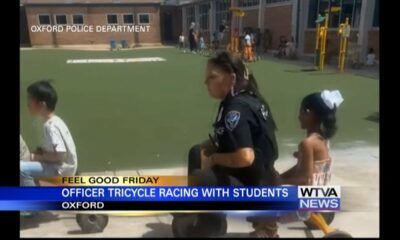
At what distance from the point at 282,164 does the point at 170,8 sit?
106 ft

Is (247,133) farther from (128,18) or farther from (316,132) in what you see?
(128,18)

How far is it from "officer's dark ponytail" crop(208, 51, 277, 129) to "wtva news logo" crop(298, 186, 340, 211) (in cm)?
73

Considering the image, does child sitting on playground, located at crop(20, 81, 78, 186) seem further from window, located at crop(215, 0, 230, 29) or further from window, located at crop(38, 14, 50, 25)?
window, located at crop(38, 14, 50, 25)

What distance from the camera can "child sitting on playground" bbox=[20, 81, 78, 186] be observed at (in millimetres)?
3111

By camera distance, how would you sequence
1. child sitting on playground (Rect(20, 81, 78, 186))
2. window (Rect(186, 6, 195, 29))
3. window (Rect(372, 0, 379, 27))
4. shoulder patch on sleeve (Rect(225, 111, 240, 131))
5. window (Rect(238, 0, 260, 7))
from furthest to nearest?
window (Rect(186, 6, 195, 29)) → window (Rect(238, 0, 260, 7)) → window (Rect(372, 0, 379, 27)) → child sitting on playground (Rect(20, 81, 78, 186)) → shoulder patch on sleeve (Rect(225, 111, 240, 131))

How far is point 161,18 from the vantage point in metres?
34.9

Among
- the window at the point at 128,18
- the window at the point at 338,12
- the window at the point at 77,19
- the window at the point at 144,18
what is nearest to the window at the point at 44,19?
the window at the point at 77,19

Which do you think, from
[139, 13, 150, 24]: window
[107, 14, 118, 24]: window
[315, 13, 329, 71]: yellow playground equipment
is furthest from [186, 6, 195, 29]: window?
[315, 13, 329, 71]: yellow playground equipment

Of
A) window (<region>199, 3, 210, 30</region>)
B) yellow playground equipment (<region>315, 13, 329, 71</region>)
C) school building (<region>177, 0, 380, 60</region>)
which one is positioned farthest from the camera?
window (<region>199, 3, 210, 30</region>)

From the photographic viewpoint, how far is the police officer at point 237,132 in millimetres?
2521

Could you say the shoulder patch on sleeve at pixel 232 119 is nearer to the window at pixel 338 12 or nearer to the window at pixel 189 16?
the window at pixel 338 12

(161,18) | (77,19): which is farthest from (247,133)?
(161,18)

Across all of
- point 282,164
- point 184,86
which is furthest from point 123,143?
point 184,86
